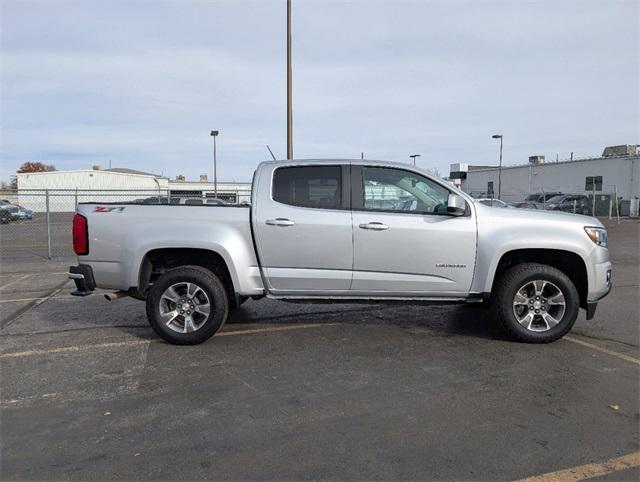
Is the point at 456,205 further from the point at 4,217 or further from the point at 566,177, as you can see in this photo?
the point at 566,177

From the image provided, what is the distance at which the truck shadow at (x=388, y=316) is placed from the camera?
6.09 m

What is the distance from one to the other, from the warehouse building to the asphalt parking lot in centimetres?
2711

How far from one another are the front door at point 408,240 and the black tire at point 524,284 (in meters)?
0.39

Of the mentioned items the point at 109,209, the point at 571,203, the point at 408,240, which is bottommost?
the point at 408,240

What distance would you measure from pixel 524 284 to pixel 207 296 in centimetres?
332

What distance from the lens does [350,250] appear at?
5289 mm

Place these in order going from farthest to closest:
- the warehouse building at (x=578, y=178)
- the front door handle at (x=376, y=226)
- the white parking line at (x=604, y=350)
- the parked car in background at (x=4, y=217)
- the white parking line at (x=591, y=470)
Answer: the warehouse building at (x=578, y=178)
the parked car in background at (x=4, y=217)
the front door handle at (x=376, y=226)
the white parking line at (x=604, y=350)
the white parking line at (x=591, y=470)

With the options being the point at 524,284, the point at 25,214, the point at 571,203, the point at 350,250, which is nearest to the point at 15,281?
the point at 350,250

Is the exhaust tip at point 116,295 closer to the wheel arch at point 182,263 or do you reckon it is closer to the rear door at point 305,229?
the wheel arch at point 182,263

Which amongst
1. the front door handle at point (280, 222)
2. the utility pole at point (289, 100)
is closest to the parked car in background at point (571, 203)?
the utility pole at point (289, 100)

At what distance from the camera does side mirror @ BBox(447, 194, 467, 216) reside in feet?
16.8

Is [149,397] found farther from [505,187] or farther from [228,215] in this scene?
[505,187]

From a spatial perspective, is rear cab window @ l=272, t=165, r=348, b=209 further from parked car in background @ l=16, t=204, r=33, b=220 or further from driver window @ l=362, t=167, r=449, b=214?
parked car in background @ l=16, t=204, r=33, b=220

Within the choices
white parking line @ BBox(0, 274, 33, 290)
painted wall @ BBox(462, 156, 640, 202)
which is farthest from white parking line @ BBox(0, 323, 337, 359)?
painted wall @ BBox(462, 156, 640, 202)
